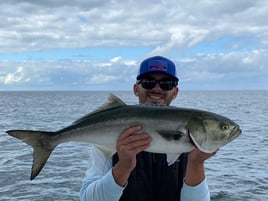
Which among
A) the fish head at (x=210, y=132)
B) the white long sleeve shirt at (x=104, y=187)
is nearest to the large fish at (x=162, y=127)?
the fish head at (x=210, y=132)

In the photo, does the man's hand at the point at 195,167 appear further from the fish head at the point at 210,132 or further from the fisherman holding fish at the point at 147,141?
the fish head at the point at 210,132

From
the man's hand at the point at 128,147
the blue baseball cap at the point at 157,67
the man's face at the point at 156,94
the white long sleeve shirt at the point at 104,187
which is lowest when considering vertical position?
the white long sleeve shirt at the point at 104,187

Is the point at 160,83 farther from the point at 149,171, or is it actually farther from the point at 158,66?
the point at 149,171

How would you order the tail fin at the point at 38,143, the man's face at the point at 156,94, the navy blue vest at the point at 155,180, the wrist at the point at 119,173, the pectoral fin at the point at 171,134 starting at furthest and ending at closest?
the man's face at the point at 156,94, the navy blue vest at the point at 155,180, the tail fin at the point at 38,143, the wrist at the point at 119,173, the pectoral fin at the point at 171,134

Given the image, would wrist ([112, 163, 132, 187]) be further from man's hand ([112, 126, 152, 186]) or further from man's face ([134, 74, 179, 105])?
man's face ([134, 74, 179, 105])

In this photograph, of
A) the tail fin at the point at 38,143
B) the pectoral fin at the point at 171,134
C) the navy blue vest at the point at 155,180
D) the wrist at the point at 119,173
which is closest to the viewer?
the pectoral fin at the point at 171,134

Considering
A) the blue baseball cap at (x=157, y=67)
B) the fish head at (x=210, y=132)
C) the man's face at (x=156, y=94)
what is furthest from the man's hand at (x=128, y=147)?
the blue baseball cap at (x=157, y=67)

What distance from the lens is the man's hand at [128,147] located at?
421cm

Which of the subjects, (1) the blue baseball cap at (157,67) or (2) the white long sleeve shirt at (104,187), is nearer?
(2) the white long sleeve shirt at (104,187)

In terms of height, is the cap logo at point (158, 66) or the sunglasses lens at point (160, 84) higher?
the cap logo at point (158, 66)

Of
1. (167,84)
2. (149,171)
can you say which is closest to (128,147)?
(149,171)

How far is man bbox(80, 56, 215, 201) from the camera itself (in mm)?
4461

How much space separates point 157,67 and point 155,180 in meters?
1.29

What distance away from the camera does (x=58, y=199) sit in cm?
1213
